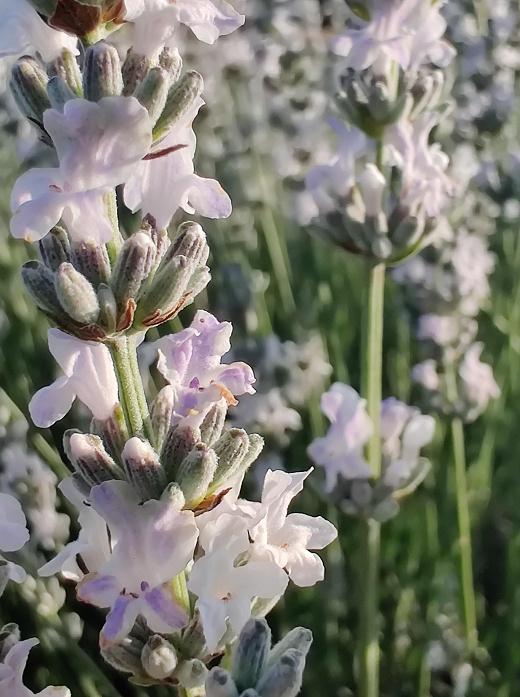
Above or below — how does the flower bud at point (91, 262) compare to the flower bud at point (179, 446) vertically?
above

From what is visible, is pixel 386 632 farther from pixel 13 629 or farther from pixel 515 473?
pixel 13 629

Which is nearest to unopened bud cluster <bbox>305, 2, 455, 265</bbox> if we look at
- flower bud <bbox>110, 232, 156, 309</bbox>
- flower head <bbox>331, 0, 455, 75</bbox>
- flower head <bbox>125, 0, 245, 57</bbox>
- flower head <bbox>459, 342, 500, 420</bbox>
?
flower head <bbox>331, 0, 455, 75</bbox>

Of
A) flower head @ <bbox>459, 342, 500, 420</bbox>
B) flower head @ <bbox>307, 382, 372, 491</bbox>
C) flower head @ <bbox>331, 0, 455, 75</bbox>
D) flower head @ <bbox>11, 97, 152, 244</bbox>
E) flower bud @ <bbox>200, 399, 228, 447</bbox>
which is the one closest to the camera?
flower head @ <bbox>11, 97, 152, 244</bbox>

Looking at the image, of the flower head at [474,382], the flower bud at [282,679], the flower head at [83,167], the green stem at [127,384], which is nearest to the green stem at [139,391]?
the green stem at [127,384]

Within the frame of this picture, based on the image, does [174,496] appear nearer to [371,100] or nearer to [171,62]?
[171,62]

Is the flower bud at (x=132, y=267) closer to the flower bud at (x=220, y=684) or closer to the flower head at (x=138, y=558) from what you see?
the flower head at (x=138, y=558)

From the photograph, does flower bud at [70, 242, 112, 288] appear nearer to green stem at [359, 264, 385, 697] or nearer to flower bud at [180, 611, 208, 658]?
flower bud at [180, 611, 208, 658]
